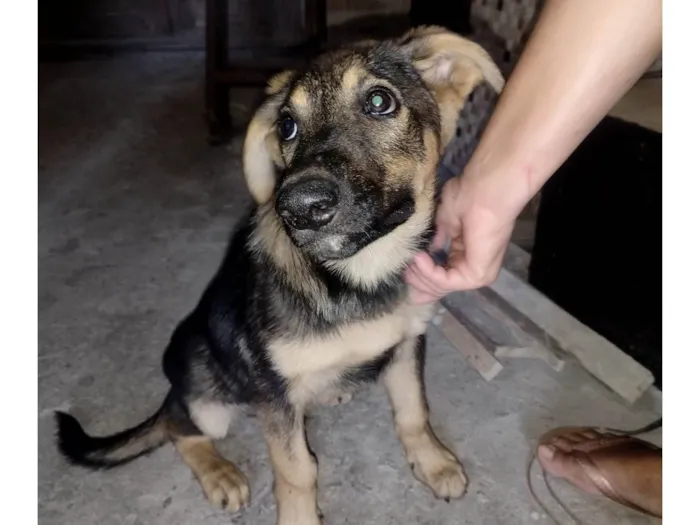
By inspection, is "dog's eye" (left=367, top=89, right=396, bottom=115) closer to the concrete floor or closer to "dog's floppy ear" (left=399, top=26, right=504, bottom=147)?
"dog's floppy ear" (left=399, top=26, right=504, bottom=147)

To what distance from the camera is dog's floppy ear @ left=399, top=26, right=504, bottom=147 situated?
1.83m

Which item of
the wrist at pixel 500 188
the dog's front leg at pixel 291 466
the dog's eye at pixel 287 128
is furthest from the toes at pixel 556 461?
the dog's eye at pixel 287 128

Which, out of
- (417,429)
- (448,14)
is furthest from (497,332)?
(448,14)

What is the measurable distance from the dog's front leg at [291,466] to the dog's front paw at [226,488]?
148 millimetres

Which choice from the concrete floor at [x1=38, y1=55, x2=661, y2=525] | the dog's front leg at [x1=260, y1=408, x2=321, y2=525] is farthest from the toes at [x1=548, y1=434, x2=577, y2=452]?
the dog's front leg at [x1=260, y1=408, x2=321, y2=525]

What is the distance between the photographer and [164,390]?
2.66m

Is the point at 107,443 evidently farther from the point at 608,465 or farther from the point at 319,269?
the point at 608,465

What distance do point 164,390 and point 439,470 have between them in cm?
112

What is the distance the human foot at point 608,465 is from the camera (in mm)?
2045

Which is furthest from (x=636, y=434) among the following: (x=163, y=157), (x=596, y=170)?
(x=163, y=157)

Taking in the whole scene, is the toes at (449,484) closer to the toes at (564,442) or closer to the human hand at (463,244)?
the toes at (564,442)

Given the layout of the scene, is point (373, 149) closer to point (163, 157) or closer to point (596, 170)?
point (596, 170)

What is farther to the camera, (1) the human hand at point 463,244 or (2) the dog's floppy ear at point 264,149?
(2) the dog's floppy ear at point 264,149

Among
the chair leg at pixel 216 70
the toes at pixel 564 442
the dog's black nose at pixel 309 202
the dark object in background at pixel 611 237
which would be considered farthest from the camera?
the chair leg at pixel 216 70
